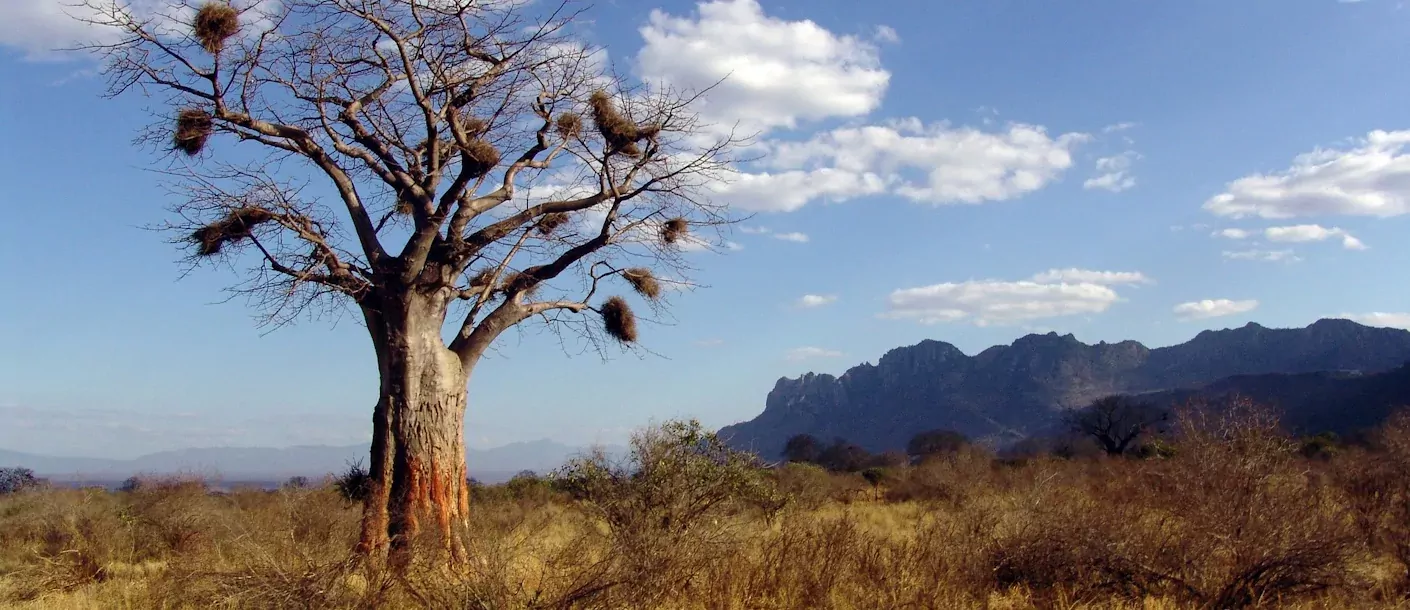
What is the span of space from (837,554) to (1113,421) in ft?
184

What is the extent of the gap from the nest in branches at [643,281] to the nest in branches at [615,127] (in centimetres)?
142

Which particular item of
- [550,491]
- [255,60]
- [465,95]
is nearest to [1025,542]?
[465,95]

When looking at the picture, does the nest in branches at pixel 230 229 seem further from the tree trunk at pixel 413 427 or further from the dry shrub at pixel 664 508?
the dry shrub at pixel 664 508

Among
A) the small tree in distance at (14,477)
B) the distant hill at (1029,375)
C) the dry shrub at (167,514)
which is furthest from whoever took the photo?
the distant hill at (1029,375)

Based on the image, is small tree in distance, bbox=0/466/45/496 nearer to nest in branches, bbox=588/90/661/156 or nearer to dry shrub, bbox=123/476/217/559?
dry shrub, bbox=123/476/217/559

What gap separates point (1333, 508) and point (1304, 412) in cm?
6980

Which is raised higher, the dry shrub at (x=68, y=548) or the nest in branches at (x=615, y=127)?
the nest in branches at (x=615, y=127)

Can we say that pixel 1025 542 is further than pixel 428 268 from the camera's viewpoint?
No

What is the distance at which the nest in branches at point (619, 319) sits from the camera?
10.4 m

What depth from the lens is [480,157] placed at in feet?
30.5

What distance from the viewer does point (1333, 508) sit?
864 cm

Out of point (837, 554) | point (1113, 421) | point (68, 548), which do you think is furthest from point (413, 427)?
point (1113, 421)

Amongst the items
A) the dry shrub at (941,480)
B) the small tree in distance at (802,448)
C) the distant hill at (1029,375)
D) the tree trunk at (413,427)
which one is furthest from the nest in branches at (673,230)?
the distant hill at (1029,375)

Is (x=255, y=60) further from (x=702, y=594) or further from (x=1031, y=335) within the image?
(x=1031, y=335)
